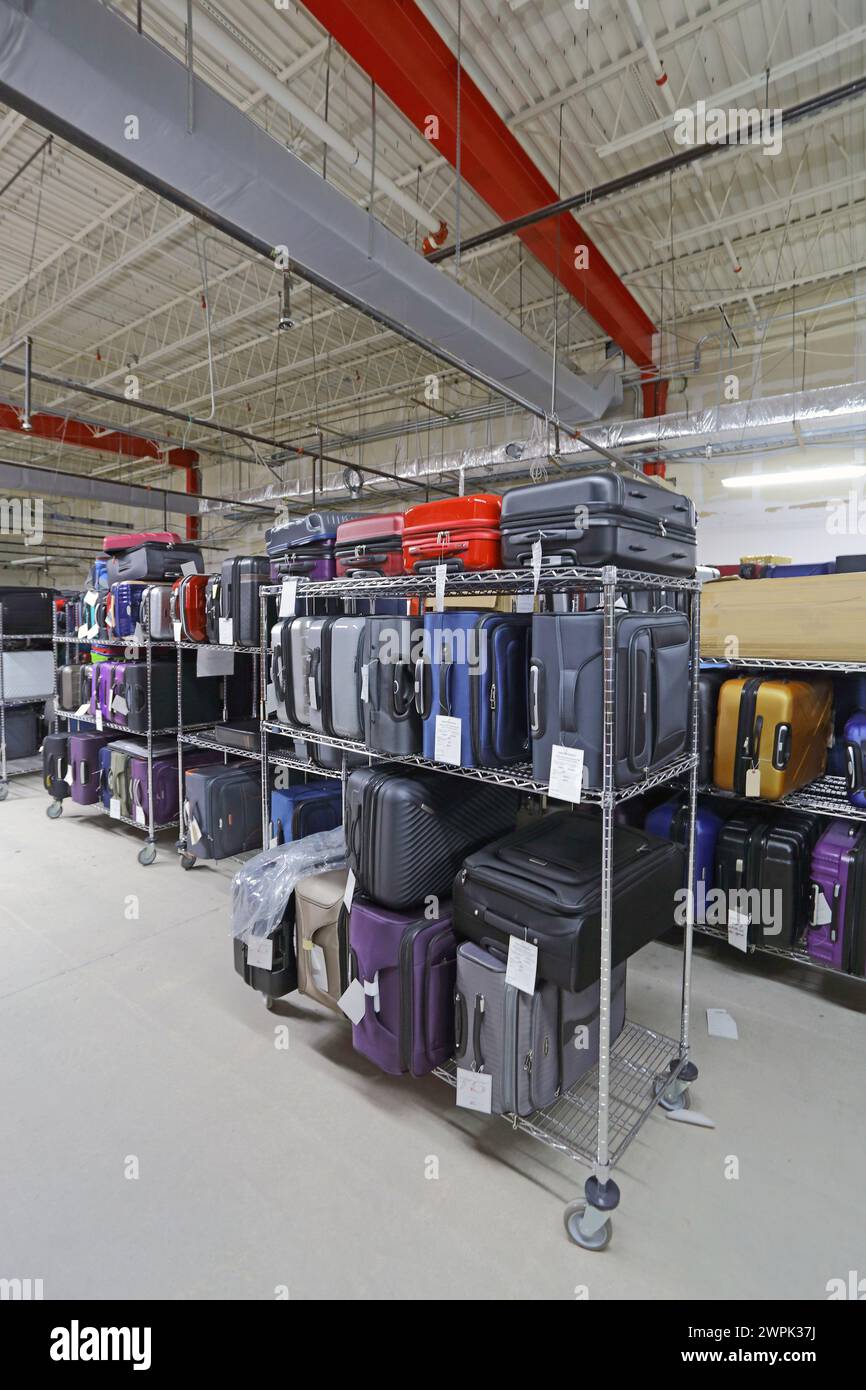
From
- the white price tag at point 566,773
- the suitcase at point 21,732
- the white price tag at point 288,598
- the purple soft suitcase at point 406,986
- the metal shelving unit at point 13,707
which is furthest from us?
the suitcase at point 21,732

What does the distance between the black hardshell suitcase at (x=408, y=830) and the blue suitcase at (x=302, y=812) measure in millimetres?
1064

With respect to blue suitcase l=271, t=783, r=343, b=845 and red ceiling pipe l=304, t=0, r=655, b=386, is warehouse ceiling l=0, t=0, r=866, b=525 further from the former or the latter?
blue suitcase l=271, t=783, r=343, b=845

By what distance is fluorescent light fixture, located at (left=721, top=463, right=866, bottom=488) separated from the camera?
5273 millimetres

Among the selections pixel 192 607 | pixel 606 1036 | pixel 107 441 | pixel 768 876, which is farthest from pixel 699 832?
pixel 107 441

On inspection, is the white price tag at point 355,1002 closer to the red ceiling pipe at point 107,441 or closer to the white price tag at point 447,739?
the white price tag at point 447,739

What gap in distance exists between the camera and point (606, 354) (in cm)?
632

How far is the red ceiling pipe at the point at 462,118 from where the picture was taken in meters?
2.61

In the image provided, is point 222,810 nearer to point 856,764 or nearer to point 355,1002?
point 355,1002

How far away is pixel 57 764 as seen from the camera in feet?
15.1

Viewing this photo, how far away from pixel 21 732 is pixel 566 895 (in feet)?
22.1

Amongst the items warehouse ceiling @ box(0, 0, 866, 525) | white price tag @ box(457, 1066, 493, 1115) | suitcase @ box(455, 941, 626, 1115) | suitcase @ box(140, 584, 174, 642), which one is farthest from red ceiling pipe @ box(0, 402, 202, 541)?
white price tag @ box(457, 1066, 493, 1115)

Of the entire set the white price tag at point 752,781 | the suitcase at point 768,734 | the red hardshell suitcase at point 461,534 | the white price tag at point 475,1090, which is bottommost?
the white price tag at point 475,1090

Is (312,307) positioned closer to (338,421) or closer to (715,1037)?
(338,421)

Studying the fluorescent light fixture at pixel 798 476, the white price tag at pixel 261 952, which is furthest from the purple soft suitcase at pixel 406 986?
the fluorescent light fixture at pixel 798 476
